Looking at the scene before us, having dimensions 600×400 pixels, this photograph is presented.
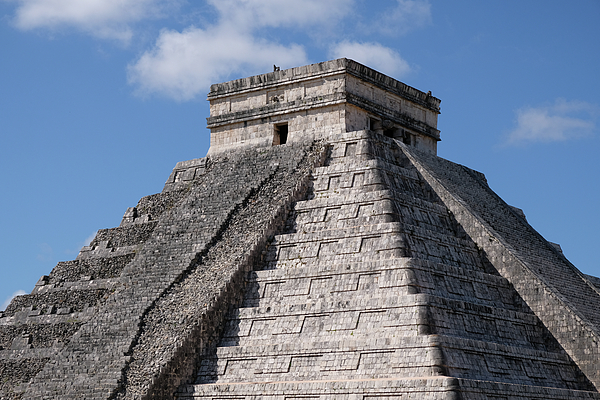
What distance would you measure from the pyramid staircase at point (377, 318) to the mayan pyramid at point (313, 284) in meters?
0.04

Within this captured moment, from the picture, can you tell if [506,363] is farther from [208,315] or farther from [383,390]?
[208,315]

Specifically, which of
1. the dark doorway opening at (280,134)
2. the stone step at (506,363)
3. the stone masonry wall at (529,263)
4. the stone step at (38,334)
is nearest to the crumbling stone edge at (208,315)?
the dark doorway opening at (280,134)

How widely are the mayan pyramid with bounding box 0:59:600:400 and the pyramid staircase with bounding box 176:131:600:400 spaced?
0.04 meters

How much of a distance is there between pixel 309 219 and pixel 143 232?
191 inches

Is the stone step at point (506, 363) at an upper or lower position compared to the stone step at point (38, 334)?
lower

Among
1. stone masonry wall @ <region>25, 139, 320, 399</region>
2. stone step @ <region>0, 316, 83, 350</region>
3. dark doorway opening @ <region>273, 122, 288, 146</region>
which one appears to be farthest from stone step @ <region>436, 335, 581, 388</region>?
stone step @ <region>0, 316, 83, 350</region>

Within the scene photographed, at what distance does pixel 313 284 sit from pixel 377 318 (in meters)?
1.84

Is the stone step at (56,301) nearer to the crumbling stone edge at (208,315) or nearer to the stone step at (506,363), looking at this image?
the crumbling stone edge at (208,315)

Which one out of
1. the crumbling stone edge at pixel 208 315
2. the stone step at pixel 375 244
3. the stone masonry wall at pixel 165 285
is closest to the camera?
the crumbling stone edge at pixel 208 315

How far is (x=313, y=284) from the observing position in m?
18.0

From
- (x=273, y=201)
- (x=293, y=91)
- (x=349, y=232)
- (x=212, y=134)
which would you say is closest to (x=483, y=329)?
(x=349, y=232)

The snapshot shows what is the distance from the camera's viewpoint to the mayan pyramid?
16.4m

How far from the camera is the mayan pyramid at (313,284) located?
1644cm

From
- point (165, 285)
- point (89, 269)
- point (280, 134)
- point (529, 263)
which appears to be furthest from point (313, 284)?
point (89, 269)
